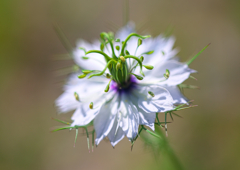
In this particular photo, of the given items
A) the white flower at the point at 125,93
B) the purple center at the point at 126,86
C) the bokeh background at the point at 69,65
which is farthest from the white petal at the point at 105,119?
the bokeh background at the point at 69,65

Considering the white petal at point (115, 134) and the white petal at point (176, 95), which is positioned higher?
the white petal at point (176, 95)

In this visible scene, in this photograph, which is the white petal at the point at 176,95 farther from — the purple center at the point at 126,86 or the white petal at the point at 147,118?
the purple center at the point at 126,86

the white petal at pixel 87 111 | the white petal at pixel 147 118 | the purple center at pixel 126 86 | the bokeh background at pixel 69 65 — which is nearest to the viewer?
the white petal at pixel 147 118

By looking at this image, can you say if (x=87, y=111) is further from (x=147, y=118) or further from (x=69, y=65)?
(x=69, y=65)

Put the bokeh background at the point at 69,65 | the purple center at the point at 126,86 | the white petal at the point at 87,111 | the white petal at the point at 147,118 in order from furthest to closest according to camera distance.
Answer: the bokeh background at the point at 69,65
the purple center at the point at 126,86
the white petal at the point at 87,111
the white petal at the point at 147,118

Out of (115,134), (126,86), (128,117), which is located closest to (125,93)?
(126,86)

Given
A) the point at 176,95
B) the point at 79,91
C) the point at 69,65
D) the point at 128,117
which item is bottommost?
the point at 128,117

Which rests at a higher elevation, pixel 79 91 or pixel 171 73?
pixel 79 91
